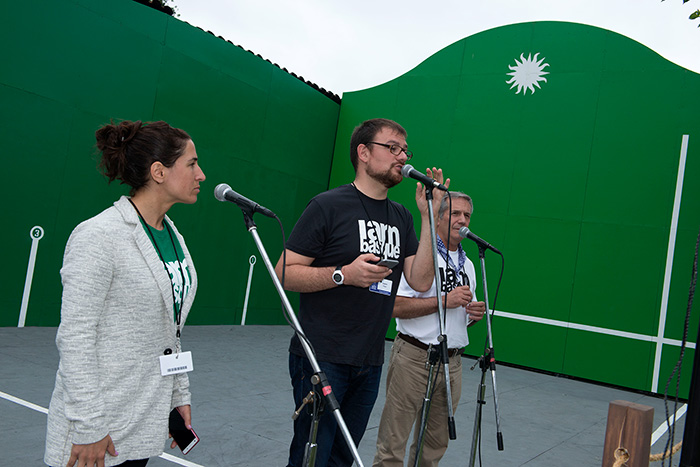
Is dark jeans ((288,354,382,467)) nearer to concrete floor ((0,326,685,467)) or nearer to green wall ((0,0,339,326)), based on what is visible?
concrete floor ((0,326,685,467))

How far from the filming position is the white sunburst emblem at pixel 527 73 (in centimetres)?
844

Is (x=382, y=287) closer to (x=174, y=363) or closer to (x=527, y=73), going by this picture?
(x=174, y=363)

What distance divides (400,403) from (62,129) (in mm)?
5233

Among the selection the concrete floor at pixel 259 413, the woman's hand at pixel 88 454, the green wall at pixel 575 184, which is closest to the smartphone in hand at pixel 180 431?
the woman's hand at pixel 88 454

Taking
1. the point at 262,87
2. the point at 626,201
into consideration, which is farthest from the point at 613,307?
the point at 262,87

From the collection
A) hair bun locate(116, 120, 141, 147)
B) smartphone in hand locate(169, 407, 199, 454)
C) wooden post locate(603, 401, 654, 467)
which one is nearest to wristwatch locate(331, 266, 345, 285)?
smartphone in hand locate(169, 407, 199, 454)

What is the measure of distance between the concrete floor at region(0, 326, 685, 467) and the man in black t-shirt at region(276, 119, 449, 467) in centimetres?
127

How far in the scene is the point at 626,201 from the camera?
25.2ft

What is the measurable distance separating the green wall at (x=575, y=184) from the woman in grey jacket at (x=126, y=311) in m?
7.13

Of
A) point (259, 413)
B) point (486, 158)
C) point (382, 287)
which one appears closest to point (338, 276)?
point (382, 287)

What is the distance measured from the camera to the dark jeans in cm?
190

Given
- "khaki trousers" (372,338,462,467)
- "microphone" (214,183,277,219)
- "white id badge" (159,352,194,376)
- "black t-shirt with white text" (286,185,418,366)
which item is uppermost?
"microphone" (214,183,277,219)

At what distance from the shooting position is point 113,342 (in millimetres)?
1466

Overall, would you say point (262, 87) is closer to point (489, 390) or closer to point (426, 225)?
point (489, 390)
